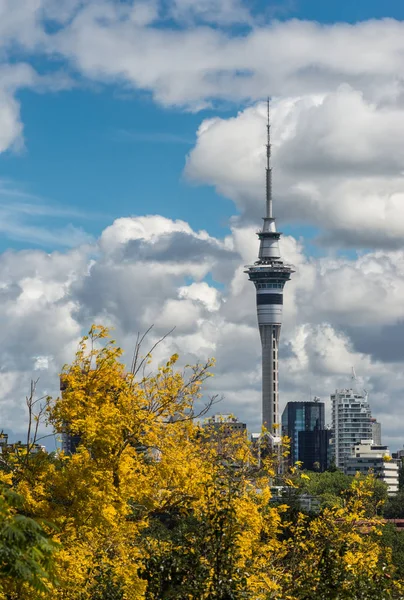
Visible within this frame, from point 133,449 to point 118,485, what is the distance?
1.41 meters

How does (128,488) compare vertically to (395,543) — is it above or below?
below

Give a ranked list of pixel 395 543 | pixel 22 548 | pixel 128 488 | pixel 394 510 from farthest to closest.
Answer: pixel 394 510 → pixel 395 543 → pixel 128 488 → pixel 22 548

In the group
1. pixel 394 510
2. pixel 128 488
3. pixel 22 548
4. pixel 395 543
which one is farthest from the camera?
pixel 394 510

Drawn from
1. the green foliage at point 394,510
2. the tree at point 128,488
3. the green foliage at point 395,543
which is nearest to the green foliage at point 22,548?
the tree at point 128,488

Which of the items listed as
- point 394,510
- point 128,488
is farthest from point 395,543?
point 128,488

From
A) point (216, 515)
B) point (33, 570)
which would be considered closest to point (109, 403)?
point (216, 515)

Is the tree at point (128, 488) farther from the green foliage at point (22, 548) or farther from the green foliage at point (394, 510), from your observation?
the green foliage at point (394, 510)

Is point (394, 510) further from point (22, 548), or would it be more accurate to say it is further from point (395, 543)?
point (22, 548)

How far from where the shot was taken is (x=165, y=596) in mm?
22875

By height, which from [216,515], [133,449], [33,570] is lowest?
[33,570]

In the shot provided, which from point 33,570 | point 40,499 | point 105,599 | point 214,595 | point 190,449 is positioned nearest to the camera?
point 33,570

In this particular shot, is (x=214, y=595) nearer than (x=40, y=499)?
Yes

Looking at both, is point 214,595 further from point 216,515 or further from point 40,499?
point 40,499

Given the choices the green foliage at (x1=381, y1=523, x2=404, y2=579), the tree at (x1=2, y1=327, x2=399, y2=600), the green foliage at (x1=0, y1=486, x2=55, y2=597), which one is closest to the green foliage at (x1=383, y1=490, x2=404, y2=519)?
the green foliage at (x1=381, y1=523, x2=404, y2=579)
